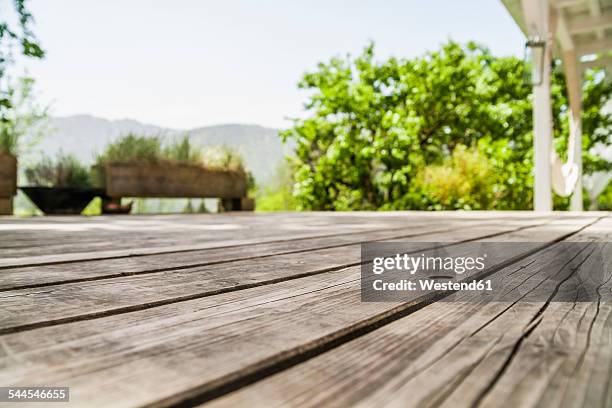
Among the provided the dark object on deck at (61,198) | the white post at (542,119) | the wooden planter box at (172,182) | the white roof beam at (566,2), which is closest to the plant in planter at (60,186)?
the dark object on deck at (61,198)

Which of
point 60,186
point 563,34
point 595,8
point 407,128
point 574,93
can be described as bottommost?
point 60,186

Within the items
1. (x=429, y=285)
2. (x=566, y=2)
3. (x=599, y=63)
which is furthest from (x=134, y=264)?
(x=599, y=63)

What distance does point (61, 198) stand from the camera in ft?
13.2

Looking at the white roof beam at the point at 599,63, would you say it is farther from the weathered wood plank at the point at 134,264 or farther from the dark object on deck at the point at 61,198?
the weathered wood plank at the point at 134,264

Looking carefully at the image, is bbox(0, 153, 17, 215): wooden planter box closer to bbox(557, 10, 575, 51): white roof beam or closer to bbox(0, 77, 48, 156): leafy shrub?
bbox(0, 77, 48, 156): leafy shrub

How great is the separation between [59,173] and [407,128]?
4691mm

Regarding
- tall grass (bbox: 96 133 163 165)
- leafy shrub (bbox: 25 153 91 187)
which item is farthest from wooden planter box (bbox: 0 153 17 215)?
tall grass (bbox: 96 133 163 165)

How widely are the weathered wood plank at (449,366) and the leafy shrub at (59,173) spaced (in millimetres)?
4404

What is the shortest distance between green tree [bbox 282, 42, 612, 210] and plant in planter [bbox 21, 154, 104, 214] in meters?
3.68

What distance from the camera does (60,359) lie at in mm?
395

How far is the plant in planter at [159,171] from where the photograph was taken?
4156 mm

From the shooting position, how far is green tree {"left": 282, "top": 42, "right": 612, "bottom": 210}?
275 inches

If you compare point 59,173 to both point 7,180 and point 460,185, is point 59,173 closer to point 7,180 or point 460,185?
point 7,180

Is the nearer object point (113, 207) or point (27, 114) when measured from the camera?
point (113, 207)
